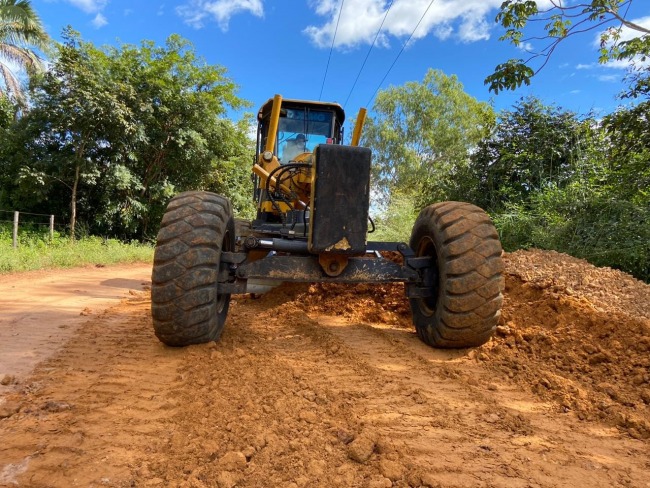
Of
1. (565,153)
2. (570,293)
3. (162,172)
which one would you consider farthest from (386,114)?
(570,293)

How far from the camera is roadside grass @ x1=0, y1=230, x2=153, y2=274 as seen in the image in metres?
10.2

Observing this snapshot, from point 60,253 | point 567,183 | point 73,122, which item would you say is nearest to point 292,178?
point 567,183

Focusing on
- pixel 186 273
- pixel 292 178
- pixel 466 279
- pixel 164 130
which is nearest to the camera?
pixel 186 273

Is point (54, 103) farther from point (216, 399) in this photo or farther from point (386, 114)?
point (386, 114)

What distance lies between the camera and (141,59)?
16.5 meters

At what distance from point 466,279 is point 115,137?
50.8ft

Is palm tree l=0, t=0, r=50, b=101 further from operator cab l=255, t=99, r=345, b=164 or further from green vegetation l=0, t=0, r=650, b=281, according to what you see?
operator cab l=255, t=99, r=345, b=164

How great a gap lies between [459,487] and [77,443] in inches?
69.5

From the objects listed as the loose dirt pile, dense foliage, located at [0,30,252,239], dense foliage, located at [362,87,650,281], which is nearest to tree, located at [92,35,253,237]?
dense foliage, located at [0,30,252,239]

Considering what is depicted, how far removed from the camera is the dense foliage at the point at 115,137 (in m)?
14.6

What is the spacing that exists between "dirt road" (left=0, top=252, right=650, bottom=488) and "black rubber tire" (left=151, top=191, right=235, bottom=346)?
0.75 feet

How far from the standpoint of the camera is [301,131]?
651 cm

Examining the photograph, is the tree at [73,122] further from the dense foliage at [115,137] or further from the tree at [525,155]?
the tree at [525,155]

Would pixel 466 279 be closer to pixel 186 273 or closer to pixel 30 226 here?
pixel 186 273
